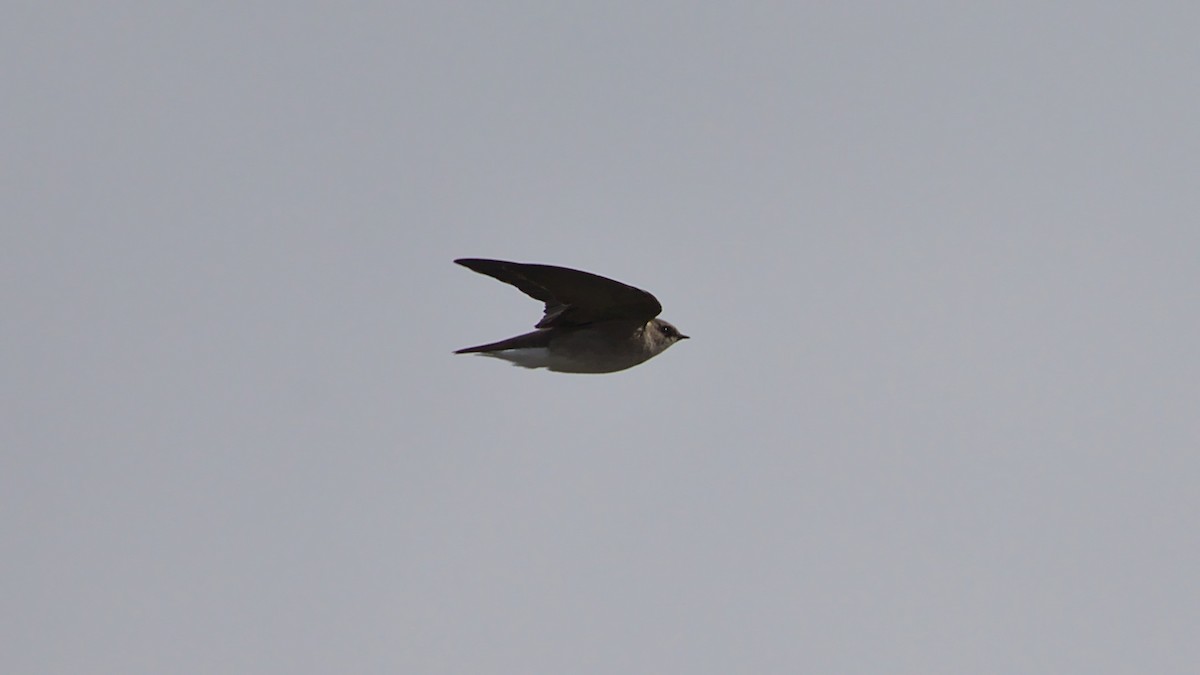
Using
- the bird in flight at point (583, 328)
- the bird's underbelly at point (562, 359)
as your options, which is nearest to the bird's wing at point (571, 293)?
the bird in flight at point (583, 328)

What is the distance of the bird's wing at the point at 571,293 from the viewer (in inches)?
666

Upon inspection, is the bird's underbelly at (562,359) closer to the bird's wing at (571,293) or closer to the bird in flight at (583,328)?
the bird in flight at (583,328)

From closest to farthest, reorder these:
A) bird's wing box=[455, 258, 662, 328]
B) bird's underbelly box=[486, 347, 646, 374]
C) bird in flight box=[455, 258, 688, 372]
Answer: bird's wing box=[455, 258, 662, 328] → bird in flight box=[455, 258, 688, 372] → bird's underbelly box=[486, 347, 646, 374]

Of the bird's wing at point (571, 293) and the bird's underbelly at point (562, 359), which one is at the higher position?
the bird's wing at point (571, 293)

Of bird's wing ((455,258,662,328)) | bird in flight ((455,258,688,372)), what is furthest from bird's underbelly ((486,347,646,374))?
bird's wing ((455,258,662,328))

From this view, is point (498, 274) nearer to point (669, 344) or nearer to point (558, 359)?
point (558, 359)

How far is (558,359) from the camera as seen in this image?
1855cm

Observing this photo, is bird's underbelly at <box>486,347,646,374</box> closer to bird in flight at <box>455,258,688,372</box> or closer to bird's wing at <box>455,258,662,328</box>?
Answer: bird in flight at <box>455,258,688,372</box>

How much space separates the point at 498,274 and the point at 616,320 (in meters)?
2.09

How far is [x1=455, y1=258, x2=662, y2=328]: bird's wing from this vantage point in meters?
16.9

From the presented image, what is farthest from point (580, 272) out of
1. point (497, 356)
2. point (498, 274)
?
point (497, 356)

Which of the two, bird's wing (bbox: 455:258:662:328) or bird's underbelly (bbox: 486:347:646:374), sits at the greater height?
bird's wing (bbox: 455:258:662:328)

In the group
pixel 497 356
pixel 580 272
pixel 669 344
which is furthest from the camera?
pixel 669 344

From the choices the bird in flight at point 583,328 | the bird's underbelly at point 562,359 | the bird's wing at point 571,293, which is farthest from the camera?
the bird's underbelly at point 562,359
